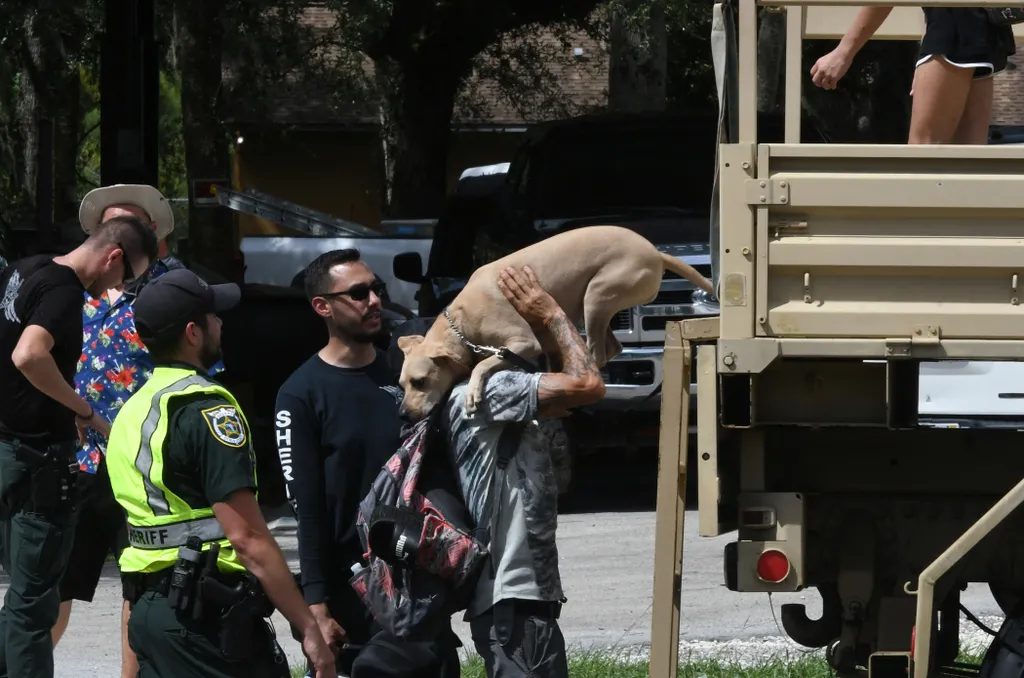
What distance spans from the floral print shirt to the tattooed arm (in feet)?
6.31

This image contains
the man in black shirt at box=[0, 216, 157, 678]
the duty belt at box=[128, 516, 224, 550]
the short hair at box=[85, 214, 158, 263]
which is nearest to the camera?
the duty belt at box=[128, 516, 224, 550]

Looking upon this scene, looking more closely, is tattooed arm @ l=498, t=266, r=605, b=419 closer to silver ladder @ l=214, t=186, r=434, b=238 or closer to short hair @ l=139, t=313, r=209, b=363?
short hair @ l=139, t=313, r=209, b=363

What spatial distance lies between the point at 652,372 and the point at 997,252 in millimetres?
5401

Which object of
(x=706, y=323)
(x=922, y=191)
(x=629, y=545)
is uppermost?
(x=922, y=191)

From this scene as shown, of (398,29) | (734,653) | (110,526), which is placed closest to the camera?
(110,526)

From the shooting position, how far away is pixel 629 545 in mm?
9586

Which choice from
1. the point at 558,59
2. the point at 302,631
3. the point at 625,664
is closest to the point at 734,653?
the point at 625,664

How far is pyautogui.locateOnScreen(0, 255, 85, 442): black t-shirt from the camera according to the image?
549cm

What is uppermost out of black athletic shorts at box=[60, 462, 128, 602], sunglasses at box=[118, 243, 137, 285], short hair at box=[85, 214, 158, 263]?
short hair at box=[85, 214, 158, 263]

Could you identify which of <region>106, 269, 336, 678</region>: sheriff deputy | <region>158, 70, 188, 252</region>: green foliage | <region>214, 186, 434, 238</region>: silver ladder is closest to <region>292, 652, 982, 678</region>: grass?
<region>106, 269, 336, 678</region>: sheriff deputy

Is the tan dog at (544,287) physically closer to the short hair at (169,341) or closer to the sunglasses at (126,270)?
the short hair at (169,341)

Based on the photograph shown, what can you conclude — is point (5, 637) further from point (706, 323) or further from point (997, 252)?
point (997, 252)

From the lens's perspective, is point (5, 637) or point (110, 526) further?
point (110, 526)

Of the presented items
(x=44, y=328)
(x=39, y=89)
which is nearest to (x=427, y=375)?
(x=44, y=328)
